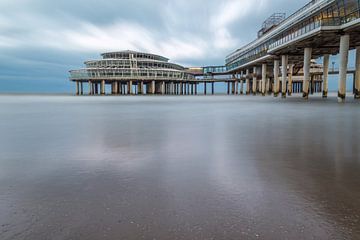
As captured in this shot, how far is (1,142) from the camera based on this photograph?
763 cm

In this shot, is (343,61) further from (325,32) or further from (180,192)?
(180,192)

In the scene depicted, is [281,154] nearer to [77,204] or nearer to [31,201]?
[77,204]

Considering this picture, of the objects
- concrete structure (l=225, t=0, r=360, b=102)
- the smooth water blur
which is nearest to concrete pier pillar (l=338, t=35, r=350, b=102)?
concrete structure (l=225, t=0, r=360, b=102)

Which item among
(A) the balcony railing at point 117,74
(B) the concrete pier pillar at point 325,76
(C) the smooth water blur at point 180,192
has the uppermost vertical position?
(A) the balcony railing at point 117,74

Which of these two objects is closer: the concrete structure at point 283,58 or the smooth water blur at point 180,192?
the smooth water blur at point 180,192

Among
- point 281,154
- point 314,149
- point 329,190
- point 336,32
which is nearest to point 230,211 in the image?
point 329,190

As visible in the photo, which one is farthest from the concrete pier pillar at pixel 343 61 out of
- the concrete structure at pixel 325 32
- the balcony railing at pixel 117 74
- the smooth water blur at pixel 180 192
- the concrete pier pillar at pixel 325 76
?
the balcony railing at pixel 117 74

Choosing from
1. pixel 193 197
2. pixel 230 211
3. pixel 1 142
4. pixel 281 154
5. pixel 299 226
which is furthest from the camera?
pixel 1 142

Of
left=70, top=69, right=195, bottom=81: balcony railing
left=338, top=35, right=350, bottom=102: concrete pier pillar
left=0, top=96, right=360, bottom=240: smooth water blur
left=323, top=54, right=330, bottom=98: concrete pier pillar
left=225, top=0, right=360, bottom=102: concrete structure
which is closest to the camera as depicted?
left=0, top=96, right=360, bottom=240: smooth water blur

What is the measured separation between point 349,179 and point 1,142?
848 cm

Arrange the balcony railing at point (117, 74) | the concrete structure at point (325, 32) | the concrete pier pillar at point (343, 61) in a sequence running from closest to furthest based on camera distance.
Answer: the concrete structure at point (325, 32) < the concrete pier pillar at point (343, 61) < the balcony railing at point (117, 74)

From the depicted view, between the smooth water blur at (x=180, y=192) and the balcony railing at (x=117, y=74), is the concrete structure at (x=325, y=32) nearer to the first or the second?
the smooth water blur at (x=180, y=192)

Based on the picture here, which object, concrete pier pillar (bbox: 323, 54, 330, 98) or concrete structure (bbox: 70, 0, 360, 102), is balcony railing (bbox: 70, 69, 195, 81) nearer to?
concrete structure (bbox: 70, 0, 360, 102)

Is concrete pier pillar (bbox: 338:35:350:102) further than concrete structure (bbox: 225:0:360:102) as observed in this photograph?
Yes
